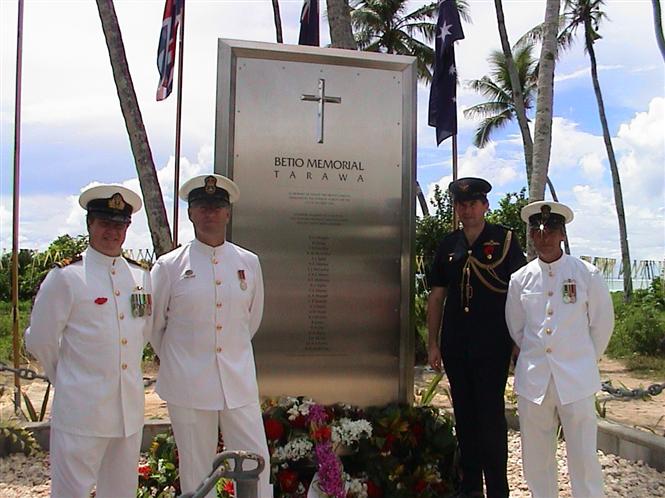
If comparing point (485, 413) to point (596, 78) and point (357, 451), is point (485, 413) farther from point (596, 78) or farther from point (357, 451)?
point (596, 78)

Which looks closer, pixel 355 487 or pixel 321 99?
pixel 355 487

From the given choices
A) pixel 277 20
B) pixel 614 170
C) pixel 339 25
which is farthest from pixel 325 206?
pixel 614 170

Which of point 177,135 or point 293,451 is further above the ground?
point 177,135

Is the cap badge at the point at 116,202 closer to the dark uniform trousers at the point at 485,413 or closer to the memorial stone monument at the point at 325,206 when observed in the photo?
the memorial stone monument at the point at 325,206

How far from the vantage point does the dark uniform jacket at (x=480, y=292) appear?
3699 mm

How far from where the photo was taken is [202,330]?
3.18 metres

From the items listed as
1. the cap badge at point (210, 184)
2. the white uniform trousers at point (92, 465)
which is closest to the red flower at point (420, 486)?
the white uniform trousers at point (92, 465)

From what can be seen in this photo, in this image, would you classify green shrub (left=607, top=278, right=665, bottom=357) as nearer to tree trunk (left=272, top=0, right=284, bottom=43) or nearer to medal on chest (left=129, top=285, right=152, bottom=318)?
tree trunk (left=272, top=0, right=284, bottom=43)

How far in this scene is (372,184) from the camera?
430 cm

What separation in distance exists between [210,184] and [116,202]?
51 cm

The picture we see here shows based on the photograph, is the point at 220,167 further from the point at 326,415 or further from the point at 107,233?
the point at 326,415

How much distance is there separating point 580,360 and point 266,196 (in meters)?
2.06

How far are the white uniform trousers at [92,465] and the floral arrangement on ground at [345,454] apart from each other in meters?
0.77

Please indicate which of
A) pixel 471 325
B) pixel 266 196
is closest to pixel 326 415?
pixel 471 325
